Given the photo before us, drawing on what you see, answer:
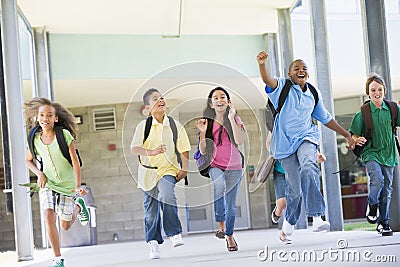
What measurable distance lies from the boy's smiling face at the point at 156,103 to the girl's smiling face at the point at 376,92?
163 centimetres

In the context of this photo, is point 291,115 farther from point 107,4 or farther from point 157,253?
point 107,4

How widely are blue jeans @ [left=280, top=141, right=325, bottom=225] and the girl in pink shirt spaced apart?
38cm

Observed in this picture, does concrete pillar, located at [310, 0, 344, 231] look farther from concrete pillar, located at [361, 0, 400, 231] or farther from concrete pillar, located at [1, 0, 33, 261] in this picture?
concrete pillar, located at [1, 0, 33, 261]

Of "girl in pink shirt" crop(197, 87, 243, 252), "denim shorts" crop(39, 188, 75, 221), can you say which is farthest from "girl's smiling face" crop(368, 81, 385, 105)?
"denim shorts" crop(39, 188, 75, 221)

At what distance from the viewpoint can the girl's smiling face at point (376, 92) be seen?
214 inches

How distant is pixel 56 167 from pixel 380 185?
7.99 feet

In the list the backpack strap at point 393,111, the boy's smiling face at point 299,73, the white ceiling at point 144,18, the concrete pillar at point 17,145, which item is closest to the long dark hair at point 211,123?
the boy's smiling face at point 299,73

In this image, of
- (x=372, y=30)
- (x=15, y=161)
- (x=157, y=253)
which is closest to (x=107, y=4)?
(x=15, y=161)

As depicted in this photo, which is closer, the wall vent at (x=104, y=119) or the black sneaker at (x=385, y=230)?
the black sneaker at (x=385, y=230)

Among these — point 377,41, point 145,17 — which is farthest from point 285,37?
point 377,41

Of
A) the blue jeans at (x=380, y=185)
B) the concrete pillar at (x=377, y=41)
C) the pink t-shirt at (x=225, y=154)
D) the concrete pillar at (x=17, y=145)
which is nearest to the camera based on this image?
the pink t-shirt at (x=225, y=154)

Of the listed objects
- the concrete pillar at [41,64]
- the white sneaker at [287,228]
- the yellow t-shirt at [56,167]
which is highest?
the concrete pillar at [41,64]

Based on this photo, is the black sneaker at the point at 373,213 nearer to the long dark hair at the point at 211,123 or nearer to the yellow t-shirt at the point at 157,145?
the long dark hair at the point at 211,123

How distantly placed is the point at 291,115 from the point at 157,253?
1412mm
